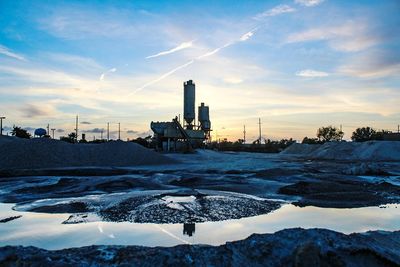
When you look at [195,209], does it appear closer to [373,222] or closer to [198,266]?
[373,222]

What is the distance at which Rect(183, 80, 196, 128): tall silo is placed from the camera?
3869cm

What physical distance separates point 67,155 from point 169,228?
14555 mm

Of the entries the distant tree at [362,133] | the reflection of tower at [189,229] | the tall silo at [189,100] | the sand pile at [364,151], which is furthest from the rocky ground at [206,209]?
the distant tree at [362,133]

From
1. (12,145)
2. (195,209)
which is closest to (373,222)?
(195,209)

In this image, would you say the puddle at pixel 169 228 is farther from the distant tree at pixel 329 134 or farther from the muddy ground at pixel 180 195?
the distant tree at pixel 329 134

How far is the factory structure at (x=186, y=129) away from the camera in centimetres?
3644

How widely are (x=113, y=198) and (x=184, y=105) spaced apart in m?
31.4

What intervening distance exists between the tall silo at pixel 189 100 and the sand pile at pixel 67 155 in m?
17.6

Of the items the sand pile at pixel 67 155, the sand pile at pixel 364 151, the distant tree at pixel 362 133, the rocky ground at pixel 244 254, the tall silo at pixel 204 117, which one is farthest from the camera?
the distant tree at pixel 362 133

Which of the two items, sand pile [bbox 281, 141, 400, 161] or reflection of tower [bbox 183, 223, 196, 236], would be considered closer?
reflection of tower [bbox 183, 223, 196, 236]

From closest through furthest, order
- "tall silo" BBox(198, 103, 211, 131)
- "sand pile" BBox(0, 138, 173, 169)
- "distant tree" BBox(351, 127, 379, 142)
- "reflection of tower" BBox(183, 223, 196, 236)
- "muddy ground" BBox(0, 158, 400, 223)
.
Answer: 1. "reflection of tower" BBox(183, 223, 196, 236)
2. "muddy ground" BBox(0, 158, 400, 223)
3. "sand pile" BBox(0, 138, 173, 169)
4. "tall silo" BBox(198, 103, 211, 131)
5. "distant tree" BBox(351, 127, 379, 142)

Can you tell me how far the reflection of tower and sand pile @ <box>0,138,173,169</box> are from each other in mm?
13114

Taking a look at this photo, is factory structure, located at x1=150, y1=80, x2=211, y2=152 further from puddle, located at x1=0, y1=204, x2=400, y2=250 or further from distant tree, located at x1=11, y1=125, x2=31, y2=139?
puddle, located at x1=0, y1=204, x2=400, y2=250

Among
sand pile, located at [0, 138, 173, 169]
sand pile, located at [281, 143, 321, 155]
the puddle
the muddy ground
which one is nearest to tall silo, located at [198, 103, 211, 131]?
sand pile, located at [281, 143, 321, 155]
